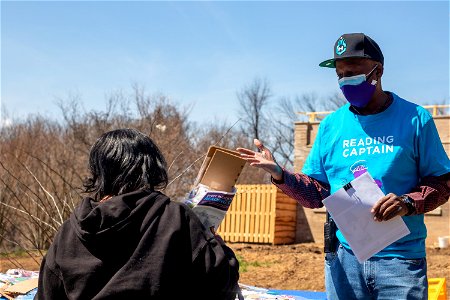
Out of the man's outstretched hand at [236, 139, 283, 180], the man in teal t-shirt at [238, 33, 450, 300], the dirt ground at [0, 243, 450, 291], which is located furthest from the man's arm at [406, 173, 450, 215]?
the dirt ground at [0, 243, 450, 291]

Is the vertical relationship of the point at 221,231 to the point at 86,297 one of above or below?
below

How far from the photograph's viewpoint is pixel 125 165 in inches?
91.1

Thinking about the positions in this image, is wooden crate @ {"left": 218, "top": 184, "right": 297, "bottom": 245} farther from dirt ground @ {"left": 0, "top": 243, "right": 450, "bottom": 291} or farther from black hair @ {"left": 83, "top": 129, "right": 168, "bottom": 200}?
black hair @ {"left": 83, "top": 129, "right": 168, "bottom": 200}

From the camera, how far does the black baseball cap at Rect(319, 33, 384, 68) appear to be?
9.62 ft

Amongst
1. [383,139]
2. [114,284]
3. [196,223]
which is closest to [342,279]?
[383,139]

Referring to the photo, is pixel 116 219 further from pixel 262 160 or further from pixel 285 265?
pixel 285 265

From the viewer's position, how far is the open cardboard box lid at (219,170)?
2.67m

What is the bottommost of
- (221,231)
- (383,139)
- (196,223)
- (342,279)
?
(221,231)

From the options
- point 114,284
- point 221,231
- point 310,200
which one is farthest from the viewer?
point 221,231

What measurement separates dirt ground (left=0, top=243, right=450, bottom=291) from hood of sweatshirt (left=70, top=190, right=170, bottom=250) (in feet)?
25.2

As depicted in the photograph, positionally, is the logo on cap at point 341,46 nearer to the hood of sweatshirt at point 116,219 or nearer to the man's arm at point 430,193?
the man's arm at point 430,193

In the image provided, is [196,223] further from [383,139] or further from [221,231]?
[221,231]

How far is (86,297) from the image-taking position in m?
2.22

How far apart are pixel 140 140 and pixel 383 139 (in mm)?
1135
